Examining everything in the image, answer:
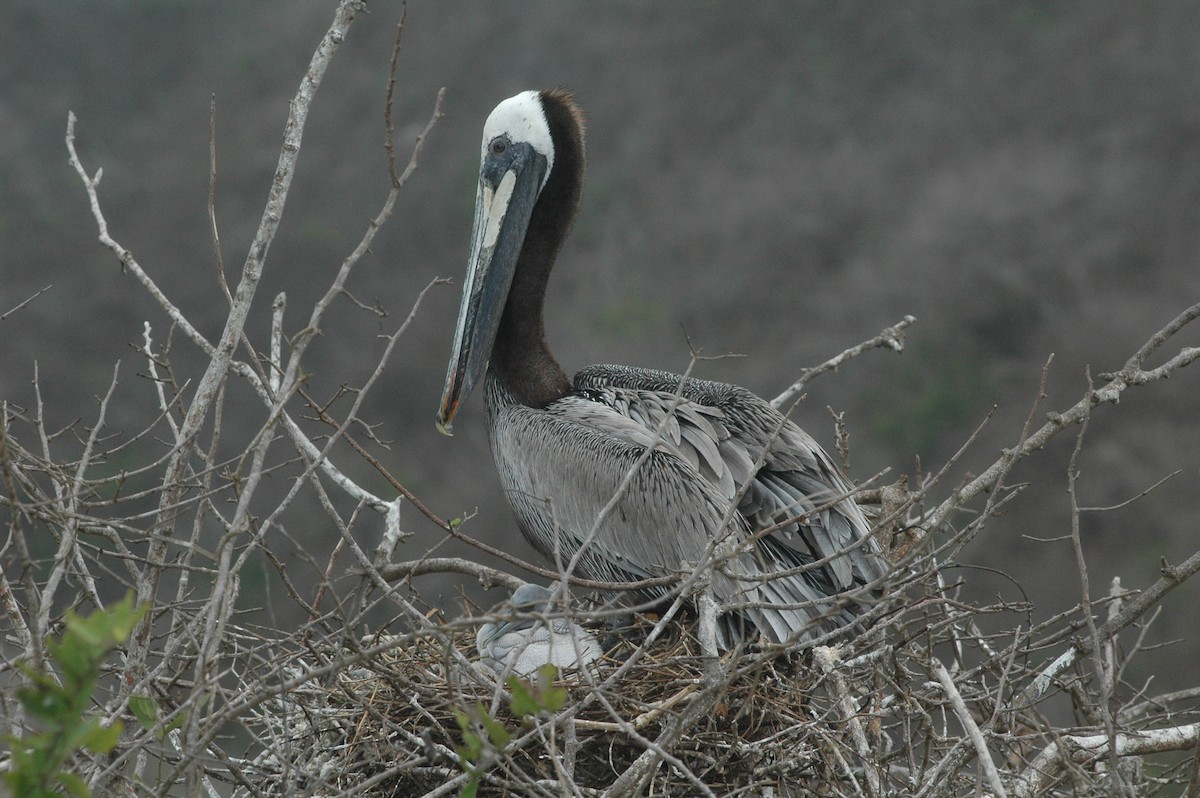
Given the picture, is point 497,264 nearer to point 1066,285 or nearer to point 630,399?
point 630,399

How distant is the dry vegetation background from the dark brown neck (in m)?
6.78

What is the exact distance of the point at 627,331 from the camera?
503 inches

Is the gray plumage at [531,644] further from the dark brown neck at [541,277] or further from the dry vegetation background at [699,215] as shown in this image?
the dry vegetation background at [699,215]

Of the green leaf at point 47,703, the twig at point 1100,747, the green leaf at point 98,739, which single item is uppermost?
the green leaf at point 47,703

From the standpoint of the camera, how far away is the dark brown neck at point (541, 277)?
439cm

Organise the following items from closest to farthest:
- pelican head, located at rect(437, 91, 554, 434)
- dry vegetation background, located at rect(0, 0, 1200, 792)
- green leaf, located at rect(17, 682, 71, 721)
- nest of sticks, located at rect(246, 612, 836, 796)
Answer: green leaf, located at rect(17, 682, 71, 721)
nest of sticks, located at rect(246, 612, 836, 796)
pelican head, located at rect(437, 91, 554, 434)
dry vegetation background, located at rect(0, 0, 1200, 792)

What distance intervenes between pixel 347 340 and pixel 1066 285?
7188mm

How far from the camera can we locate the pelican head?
4.30 m

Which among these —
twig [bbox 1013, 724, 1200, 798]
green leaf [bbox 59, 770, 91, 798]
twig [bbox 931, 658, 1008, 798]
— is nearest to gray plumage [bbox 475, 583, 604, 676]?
twig [bbox 1013, 724, 1200, 798]

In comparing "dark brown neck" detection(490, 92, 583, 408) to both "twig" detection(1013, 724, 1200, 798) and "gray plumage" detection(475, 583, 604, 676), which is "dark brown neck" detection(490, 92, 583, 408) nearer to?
"gray plumage" detection(475, 583, 604, 676)

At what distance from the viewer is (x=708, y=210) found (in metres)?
14.0

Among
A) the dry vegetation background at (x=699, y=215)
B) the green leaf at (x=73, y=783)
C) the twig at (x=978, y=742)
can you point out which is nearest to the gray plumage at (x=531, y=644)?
the twig at (x=978, y=742)

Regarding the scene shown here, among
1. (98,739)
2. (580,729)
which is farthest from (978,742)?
(98,739)

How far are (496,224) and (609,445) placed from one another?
0.96 m
